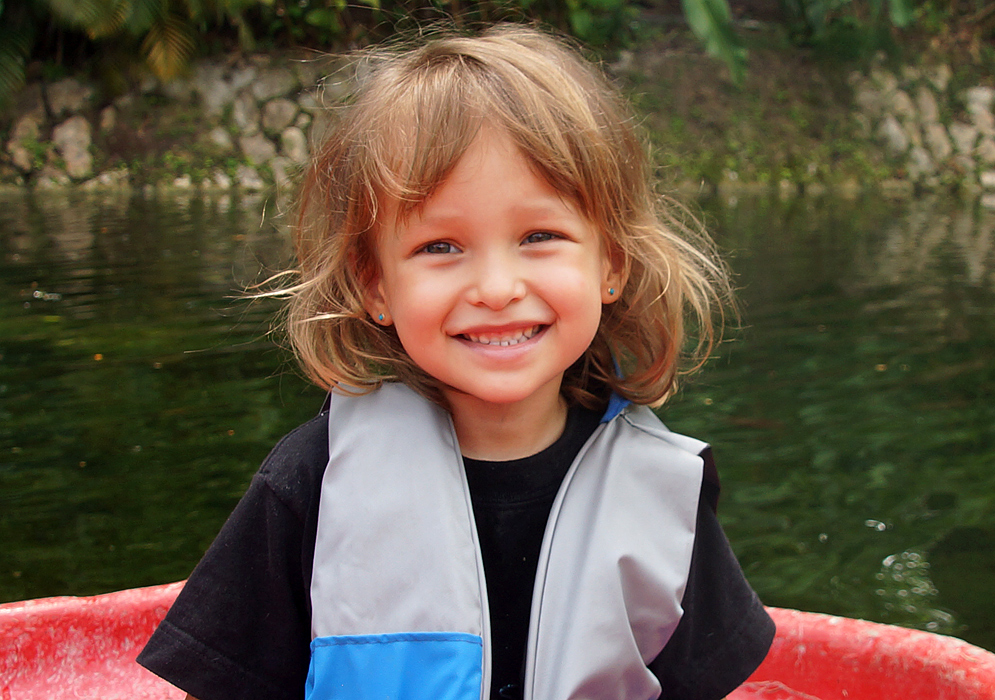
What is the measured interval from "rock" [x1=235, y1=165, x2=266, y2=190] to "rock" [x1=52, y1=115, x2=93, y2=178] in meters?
1.41

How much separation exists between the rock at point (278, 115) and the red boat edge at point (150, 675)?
9.29 metres

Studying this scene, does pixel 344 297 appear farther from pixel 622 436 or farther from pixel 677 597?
pixel 677 597

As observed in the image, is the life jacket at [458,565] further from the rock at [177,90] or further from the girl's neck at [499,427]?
the rock at [177,90]

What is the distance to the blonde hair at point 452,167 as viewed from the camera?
1292 mm

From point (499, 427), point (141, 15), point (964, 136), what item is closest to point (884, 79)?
point (964, 136)

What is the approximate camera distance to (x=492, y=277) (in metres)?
1.25

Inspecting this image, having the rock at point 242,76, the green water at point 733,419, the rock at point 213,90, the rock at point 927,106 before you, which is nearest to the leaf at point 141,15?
the rock at point 213,90

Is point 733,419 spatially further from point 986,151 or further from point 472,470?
point 986,151

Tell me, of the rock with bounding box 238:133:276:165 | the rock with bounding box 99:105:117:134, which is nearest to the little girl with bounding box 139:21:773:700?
the rock with bounding box 238:133:276:165

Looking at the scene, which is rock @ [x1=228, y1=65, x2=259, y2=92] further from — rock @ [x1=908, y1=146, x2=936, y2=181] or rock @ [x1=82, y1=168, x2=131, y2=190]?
rock @ [x1=908, y1=146, x2=936, y2=181]

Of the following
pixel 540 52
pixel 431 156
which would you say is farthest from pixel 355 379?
pixel 540 52

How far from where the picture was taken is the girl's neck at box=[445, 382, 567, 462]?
1.44 meters

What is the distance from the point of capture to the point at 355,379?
143cm

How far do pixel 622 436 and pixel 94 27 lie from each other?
960cm
